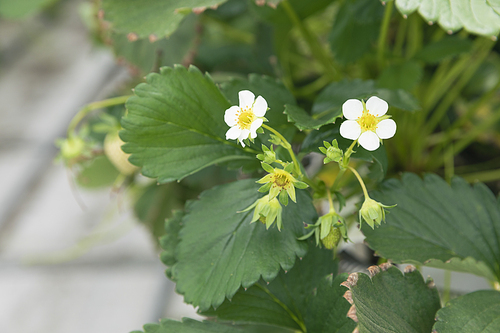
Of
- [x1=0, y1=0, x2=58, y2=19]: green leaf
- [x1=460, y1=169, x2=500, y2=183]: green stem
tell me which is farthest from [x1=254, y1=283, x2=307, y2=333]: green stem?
[x1=0, y1=0, x2=58, y2=19]: green leaf

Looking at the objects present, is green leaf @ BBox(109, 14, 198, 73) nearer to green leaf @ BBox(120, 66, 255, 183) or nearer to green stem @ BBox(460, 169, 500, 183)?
green leaf @ BBox(120, 66, 255, 183)

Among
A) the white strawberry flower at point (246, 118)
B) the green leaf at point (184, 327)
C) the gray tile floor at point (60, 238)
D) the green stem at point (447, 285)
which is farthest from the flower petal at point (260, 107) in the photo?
the gray tile floor at point (60, 238)

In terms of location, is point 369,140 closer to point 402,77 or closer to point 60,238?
point 402,77

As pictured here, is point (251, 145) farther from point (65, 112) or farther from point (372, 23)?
point (65, 112)

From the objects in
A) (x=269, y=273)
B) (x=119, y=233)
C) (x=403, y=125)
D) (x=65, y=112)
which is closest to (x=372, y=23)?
(x=403, y=125)

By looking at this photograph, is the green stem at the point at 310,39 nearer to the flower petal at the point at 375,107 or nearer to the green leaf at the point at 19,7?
the flower petal at the point at 375,107

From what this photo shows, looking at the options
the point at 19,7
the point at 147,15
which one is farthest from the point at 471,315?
the point at 19,7
